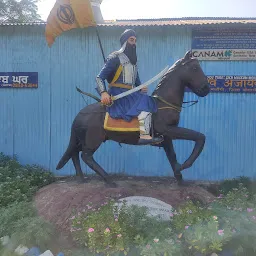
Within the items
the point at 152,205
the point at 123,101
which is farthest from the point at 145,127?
the point at 152,205

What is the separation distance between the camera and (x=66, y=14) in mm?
6746

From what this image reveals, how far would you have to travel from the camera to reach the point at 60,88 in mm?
9016

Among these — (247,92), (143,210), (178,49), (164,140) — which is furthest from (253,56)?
(143,210)

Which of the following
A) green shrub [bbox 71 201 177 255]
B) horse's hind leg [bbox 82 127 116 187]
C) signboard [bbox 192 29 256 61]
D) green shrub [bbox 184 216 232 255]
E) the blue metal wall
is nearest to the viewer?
green shrub [bbox 184 216 232 255]

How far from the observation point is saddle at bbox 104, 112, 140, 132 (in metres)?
5.76

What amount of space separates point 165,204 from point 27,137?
469 centimetres

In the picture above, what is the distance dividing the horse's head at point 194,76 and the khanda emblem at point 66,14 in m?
2.06

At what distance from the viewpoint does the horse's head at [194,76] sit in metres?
5.73

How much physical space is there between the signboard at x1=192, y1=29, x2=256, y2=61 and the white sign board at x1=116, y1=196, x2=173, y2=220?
397 centimetres

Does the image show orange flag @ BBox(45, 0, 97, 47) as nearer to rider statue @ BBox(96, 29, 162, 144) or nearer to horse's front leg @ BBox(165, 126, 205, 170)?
rider statue @ BBox(96, 29, 162, 144)

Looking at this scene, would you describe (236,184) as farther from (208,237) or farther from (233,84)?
(208,237)

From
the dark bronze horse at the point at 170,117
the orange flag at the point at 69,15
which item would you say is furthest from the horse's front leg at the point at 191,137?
the orange flag at the point at 69,15

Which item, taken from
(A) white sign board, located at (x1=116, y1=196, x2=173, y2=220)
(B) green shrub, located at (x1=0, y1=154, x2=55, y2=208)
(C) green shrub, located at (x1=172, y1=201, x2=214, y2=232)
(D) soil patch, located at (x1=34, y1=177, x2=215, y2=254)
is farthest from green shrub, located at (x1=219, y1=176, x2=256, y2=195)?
(B) green shrub, located at (x1=0, y1=154, x2=55, y2=208)

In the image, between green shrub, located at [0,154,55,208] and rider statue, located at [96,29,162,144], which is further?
green shrub, located at [0,154,55,208]
